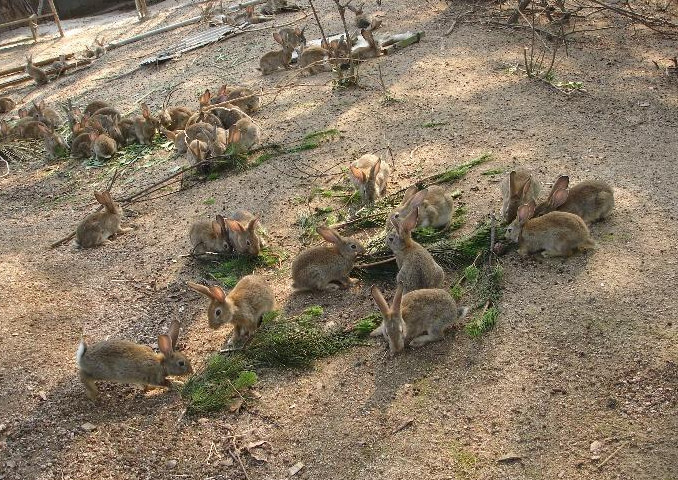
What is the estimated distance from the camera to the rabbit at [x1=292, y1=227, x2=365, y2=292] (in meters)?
6.11

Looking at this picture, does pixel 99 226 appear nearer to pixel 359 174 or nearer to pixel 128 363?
pixel 128 363

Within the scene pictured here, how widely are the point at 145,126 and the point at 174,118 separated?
20.6 inches

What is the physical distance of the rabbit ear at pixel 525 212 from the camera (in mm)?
5969

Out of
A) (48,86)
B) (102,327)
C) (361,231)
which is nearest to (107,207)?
(102,327)

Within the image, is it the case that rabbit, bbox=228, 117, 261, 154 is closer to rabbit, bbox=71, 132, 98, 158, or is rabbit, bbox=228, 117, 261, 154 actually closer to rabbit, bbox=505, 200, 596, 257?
rabbit, bbox=71, 132, 98, 158

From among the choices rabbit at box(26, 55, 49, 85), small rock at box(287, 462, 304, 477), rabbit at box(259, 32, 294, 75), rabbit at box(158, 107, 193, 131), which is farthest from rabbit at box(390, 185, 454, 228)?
rabbit at box(26, 55, 49, 85)

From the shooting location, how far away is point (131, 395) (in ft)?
17.7

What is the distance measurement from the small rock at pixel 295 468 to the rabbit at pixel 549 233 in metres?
2.92

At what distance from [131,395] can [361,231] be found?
2.92m

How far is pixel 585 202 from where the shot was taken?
6.28 metres

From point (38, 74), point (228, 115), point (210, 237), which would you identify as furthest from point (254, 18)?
point (210, 237)

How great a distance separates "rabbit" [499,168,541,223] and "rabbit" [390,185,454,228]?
0.55m

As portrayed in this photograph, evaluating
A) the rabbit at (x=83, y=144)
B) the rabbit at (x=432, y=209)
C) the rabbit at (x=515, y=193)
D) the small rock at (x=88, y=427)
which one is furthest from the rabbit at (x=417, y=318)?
the rabbit at (x=83, y=144)

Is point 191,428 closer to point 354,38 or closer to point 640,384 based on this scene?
point 640,384
